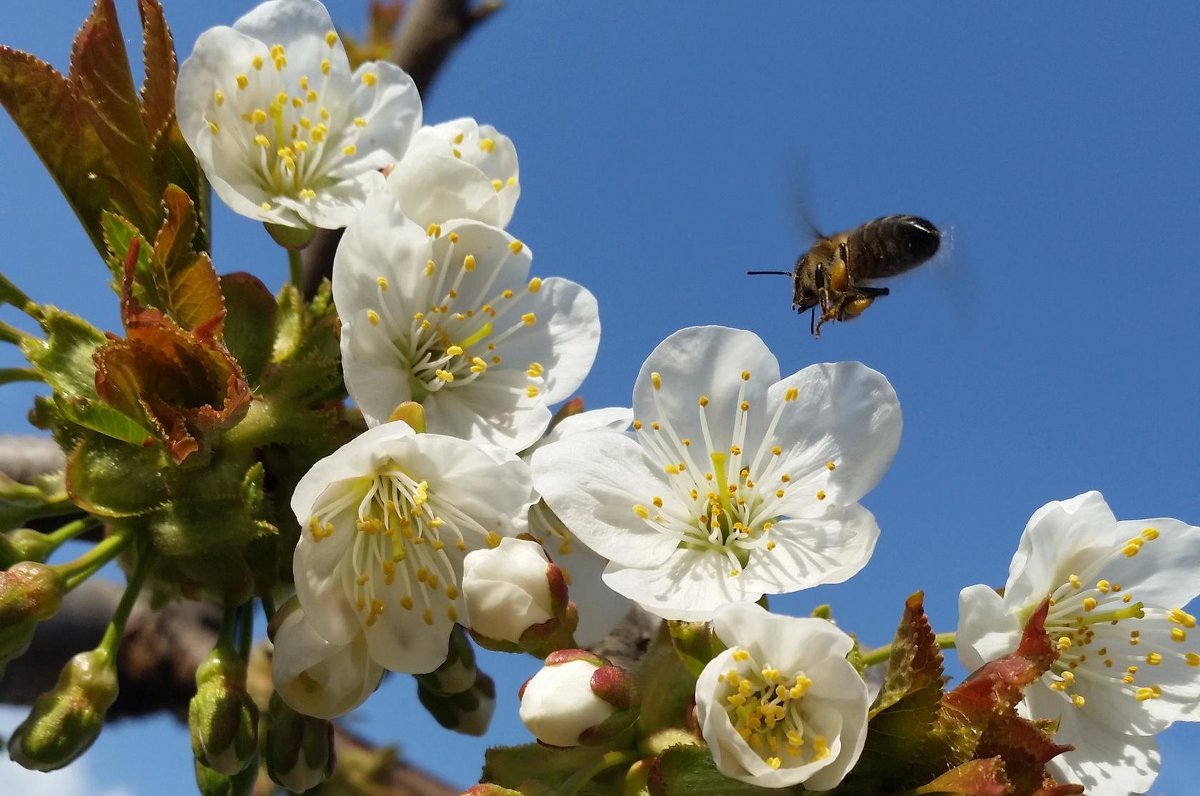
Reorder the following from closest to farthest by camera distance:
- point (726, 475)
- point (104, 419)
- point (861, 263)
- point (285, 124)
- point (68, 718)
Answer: point (104, 419), point (68, 718), point (726, 475), point (285, 124), point (861, 263)

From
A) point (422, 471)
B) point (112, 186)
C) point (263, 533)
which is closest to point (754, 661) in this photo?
point (422, 471)

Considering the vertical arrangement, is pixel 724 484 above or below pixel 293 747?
above

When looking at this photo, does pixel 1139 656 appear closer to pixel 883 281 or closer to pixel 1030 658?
pixel 1030 658

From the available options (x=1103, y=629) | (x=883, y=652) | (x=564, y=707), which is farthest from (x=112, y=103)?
(x=1103, y=629)

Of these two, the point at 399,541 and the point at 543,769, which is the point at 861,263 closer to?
the point at 399,541

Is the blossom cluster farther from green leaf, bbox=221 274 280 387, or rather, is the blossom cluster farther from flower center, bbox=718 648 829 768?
green leaf, bbox=221 274 280 387

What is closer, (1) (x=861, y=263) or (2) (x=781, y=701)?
(2) (x=781, y=701)

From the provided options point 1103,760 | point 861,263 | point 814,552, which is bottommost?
point 1103,760
